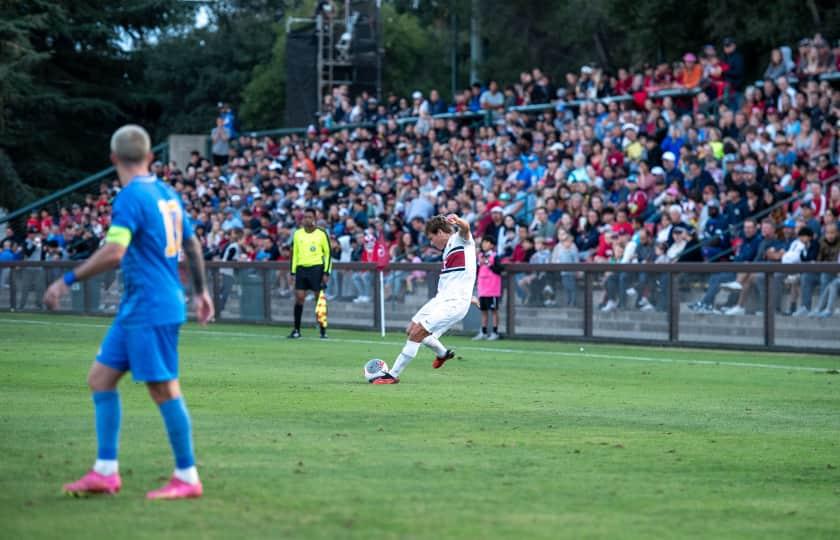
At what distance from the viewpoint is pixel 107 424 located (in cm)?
801

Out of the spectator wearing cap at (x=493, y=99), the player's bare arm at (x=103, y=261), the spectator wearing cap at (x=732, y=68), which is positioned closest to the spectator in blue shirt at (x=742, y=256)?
the spectator wearing cap at (x=732, y=68)

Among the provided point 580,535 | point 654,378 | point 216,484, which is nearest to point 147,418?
point 216,484

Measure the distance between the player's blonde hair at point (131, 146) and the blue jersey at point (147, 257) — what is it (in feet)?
0.41

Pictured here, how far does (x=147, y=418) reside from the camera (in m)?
11.7

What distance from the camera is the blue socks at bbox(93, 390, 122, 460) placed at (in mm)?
7977

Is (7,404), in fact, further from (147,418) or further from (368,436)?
(368,436)

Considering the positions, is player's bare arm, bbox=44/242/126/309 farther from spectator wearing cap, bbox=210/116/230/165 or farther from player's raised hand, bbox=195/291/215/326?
spectator wearing cap, bbox=210/116/230/165

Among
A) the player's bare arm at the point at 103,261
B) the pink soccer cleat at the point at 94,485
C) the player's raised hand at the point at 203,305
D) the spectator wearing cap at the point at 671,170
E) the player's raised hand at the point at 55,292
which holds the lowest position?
the pink soccer cleat at the point at 94,485

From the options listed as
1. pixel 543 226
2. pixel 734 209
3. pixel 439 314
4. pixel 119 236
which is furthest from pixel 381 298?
pixel 119 236

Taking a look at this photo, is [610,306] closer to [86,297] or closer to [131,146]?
[86,297]

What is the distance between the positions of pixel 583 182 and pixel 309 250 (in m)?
6.53

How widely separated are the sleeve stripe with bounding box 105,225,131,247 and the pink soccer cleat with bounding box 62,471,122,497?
1308mm

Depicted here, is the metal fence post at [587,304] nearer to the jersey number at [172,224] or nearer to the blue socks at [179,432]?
the jersey number at [172,224]

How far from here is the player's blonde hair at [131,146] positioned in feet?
26.0
